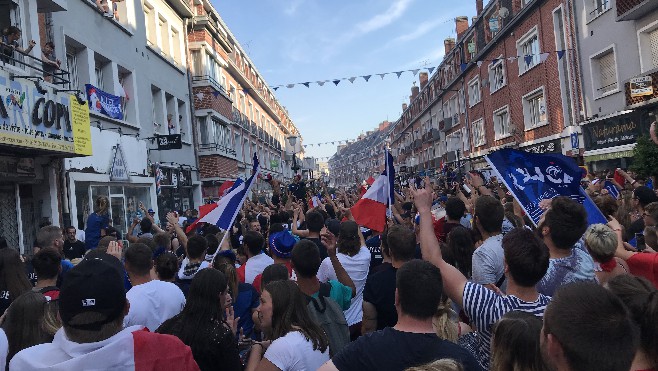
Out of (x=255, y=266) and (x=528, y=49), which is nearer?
(x=255, y=266)

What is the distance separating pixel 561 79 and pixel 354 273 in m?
21.2

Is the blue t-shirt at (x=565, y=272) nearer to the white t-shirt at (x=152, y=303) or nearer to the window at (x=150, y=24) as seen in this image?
the white t-shirt at (x=152, y=303)

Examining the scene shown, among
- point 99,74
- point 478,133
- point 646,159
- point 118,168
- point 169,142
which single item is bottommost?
point 646,159

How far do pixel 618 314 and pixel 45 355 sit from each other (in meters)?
2.35

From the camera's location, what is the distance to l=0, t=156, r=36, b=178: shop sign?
405 inches

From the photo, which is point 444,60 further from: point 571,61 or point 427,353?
point 427,353

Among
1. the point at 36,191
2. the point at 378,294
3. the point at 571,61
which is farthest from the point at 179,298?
the point at 571,61

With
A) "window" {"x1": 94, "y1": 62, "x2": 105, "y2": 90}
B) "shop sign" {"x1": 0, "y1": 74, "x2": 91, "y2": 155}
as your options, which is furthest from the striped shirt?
"window" {"x1": 94, "y1": 62, "x2": 105, "y2": 90}

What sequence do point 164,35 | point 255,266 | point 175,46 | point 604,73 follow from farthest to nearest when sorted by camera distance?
point 175,46
point 164,35
point 604,73
point 255,266

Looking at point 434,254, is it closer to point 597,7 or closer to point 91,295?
point 91,295

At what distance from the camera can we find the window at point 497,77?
29.9 metres

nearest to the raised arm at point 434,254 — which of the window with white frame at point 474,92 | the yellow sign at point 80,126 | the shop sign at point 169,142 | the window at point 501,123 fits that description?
the yellow sign at point 80,126

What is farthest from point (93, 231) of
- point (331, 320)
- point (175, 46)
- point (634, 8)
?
point (634, 8)

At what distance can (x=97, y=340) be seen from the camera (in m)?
2.28
